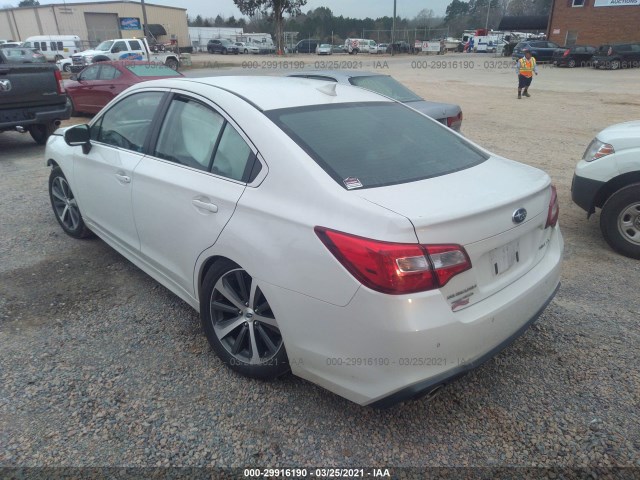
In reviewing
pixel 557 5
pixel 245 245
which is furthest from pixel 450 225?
pixel 557 5

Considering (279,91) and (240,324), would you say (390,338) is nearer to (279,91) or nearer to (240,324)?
(240,324)

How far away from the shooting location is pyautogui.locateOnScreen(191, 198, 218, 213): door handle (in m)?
2.61

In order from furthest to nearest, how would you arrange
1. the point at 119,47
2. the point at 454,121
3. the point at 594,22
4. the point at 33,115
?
the point at 594,22, the point at 119,47, the point at 33,115, the point at 454,121

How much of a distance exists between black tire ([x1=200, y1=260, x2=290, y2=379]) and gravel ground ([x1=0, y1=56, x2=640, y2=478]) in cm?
15

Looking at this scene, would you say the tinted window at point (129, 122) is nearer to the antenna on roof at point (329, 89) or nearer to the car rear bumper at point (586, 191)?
the antenna on roof at point (329, 89)

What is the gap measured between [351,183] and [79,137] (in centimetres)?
269

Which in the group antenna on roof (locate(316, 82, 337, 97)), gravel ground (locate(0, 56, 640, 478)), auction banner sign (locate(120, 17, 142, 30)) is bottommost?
gravel ground (locate(0, 56, 640, 478))

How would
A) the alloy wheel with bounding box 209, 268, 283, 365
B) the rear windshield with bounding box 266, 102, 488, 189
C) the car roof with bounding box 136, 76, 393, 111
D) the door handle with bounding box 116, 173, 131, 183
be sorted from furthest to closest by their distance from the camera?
the door handle with bounding box 116, 173, 131, 183 → the car roof with bounding box 136, 76, 393, 111 → the alloy wheel with bounding box 209, 268, 283, 365 → the rear windshield with bounding box 266, 102, 488, 189

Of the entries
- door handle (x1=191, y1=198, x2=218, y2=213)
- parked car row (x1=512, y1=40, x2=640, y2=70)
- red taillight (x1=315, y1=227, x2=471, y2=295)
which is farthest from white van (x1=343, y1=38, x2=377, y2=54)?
red taillight (x1=315, y1=227, x2=471, y2=295)

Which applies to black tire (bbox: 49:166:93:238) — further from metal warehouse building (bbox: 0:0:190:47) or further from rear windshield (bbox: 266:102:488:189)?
metal warehouse building (bbox: 0:0:190:47)

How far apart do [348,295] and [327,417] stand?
0.85 m

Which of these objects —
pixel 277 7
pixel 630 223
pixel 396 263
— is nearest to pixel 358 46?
pixel 277 7

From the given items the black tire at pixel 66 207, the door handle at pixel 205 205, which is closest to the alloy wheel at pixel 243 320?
the door handle at pixel 205 205

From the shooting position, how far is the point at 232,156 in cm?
267
